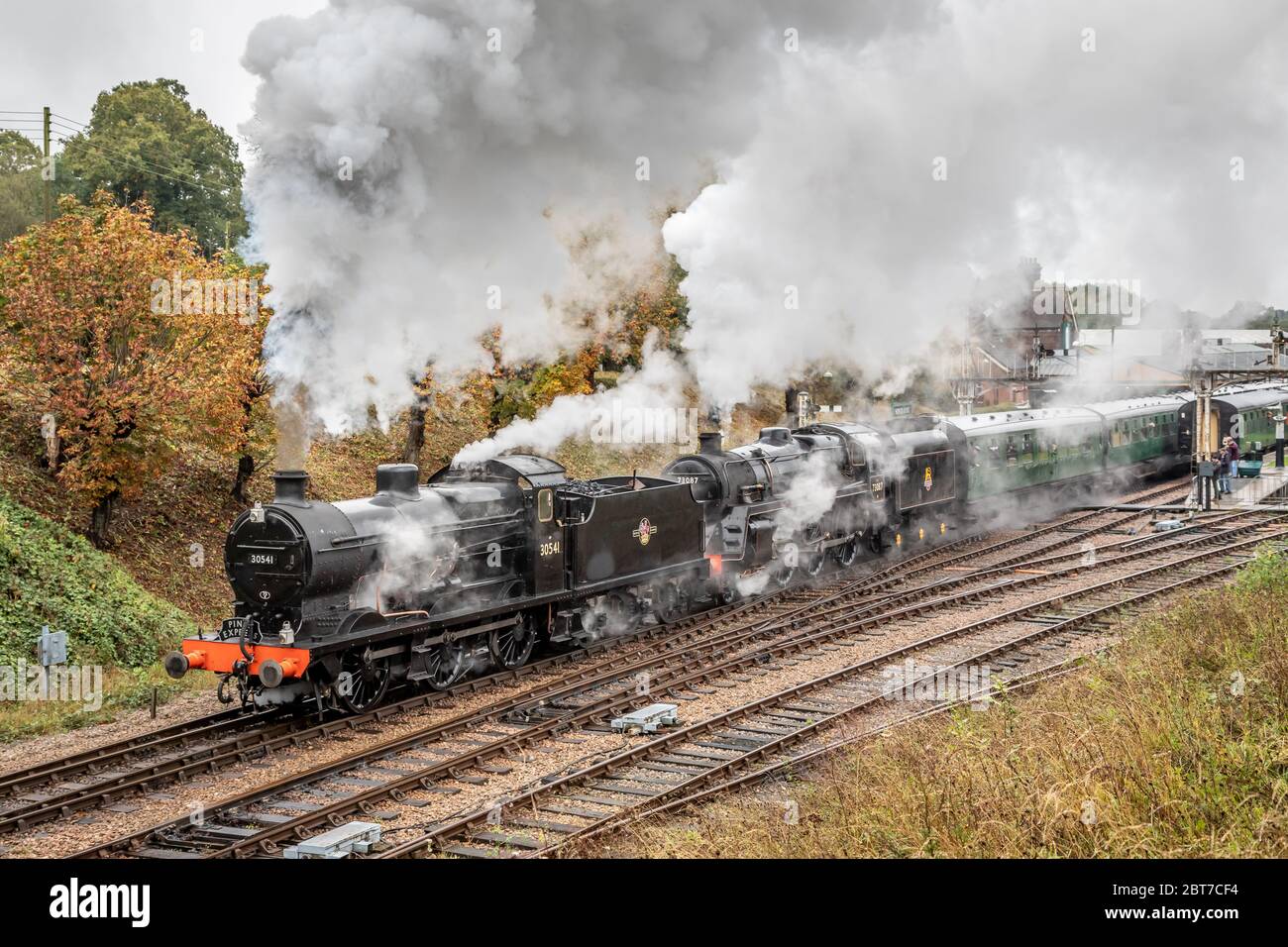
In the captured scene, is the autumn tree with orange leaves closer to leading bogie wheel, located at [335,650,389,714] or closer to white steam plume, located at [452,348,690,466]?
white steam plume, located at [452,348,690,466]

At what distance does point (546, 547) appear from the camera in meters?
15.1

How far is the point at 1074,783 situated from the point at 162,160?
3877 cm

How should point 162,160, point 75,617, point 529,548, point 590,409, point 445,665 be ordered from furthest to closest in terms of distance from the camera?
point 162,160 → point 590,409 → point 75,617 → point 529,548 → point 445,665

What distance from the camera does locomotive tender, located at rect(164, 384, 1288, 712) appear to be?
39.7 feet

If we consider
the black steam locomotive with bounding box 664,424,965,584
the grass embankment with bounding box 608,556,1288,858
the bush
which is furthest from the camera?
the black steam locomotive with bounding box 664,424,965,584

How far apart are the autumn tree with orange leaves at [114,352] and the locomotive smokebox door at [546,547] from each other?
7043mm

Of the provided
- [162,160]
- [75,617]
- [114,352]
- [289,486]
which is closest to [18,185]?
[162,160]

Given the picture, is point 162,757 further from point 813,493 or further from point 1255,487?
point 1255,487

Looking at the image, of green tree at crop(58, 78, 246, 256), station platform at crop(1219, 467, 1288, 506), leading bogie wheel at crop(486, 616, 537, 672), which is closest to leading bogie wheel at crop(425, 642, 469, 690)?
leading bogie wheel at crop(486, 616, 537, 672)

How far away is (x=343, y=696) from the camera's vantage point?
12656 mm

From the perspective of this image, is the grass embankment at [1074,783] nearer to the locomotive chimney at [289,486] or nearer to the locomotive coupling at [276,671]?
the locomotive coupling at [276,671]

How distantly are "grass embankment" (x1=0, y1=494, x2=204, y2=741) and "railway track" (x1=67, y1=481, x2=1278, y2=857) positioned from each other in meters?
4.27

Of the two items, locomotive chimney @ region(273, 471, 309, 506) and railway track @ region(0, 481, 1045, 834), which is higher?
locomotive chimney @ region(273, 471, 309, 506)
